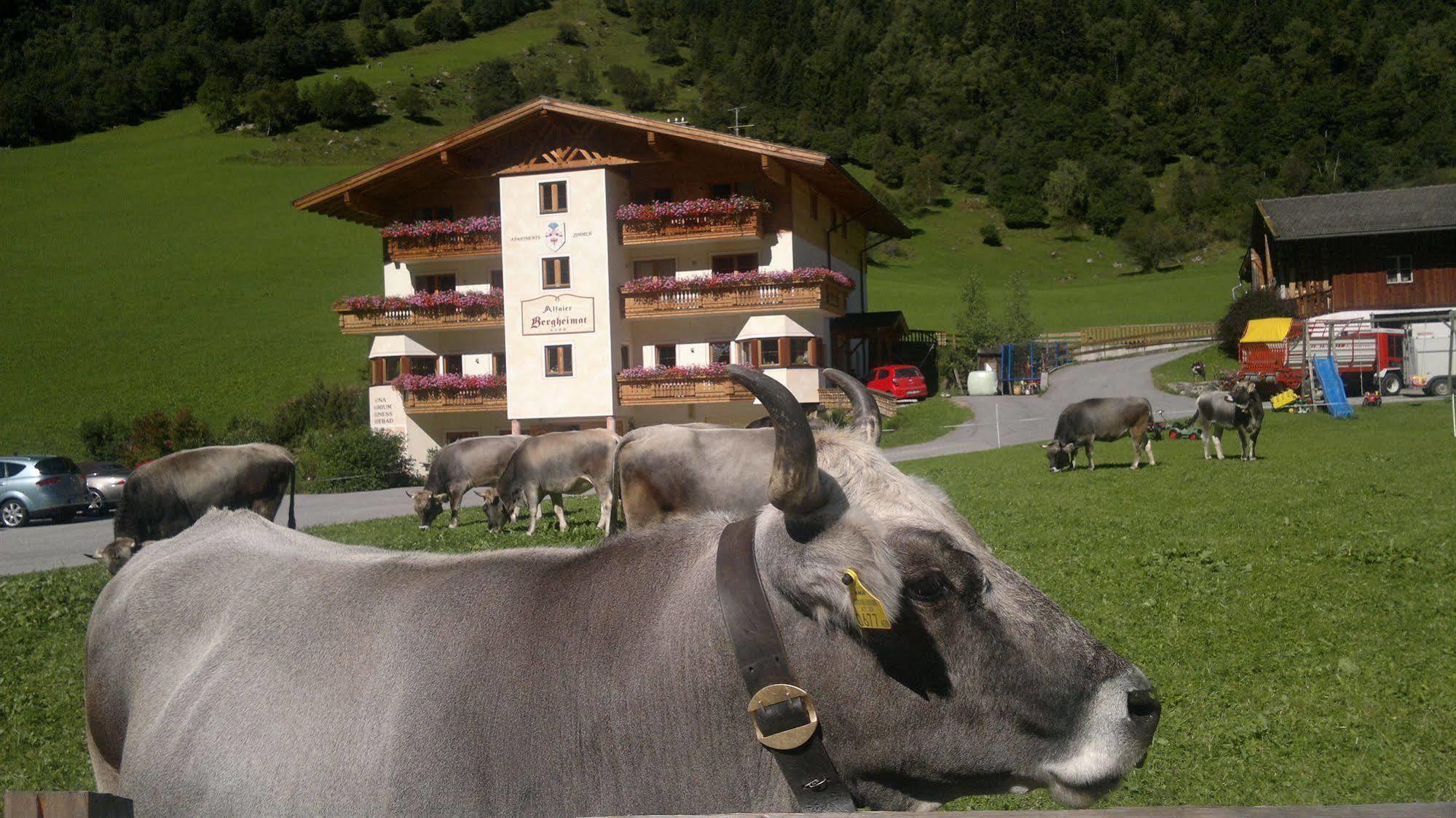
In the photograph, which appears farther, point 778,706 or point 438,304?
point 438,304

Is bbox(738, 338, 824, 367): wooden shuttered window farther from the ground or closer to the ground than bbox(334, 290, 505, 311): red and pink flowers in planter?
closer to the ground

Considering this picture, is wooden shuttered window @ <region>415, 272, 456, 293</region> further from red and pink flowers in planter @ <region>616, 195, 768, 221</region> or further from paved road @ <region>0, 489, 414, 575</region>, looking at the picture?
paved road @ <region>0, 489, 414, 575</region>

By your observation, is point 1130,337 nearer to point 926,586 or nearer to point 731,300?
point 731,300

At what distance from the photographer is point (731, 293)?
140 feet

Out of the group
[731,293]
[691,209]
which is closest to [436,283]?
[691,209]

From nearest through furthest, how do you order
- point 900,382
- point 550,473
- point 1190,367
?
point 550,473 → point 900,382 → point 1190,367

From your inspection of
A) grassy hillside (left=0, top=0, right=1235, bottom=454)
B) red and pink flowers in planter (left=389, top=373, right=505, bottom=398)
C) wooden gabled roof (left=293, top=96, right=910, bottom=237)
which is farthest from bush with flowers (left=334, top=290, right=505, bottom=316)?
grassy hillside (left=0, top=0, right=1235, bottom=454)

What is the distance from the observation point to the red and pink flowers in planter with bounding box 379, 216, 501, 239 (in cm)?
4334

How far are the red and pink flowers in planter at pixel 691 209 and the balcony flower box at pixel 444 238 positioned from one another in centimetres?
568

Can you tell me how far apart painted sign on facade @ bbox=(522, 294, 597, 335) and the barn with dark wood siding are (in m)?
Result: 36.0

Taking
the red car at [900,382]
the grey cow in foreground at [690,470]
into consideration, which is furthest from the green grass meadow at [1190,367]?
the grey cow in foreground at [690,470]

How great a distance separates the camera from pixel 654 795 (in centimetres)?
259

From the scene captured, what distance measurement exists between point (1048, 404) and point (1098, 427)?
74.6 feet

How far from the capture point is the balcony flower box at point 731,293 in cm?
4181
